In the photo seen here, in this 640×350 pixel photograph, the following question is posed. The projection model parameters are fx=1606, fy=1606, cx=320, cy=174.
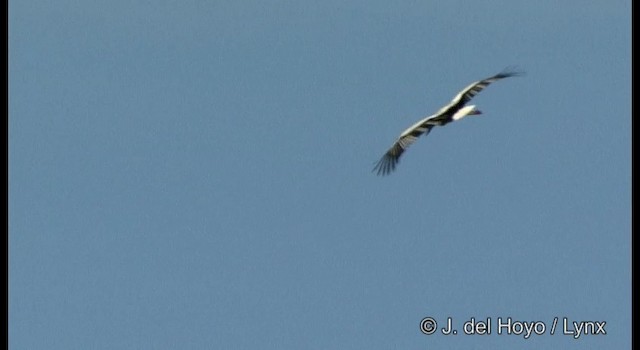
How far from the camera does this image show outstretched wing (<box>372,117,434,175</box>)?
56.6 metres

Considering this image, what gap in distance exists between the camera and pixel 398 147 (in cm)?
5741

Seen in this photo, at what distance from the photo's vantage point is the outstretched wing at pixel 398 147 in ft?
186
